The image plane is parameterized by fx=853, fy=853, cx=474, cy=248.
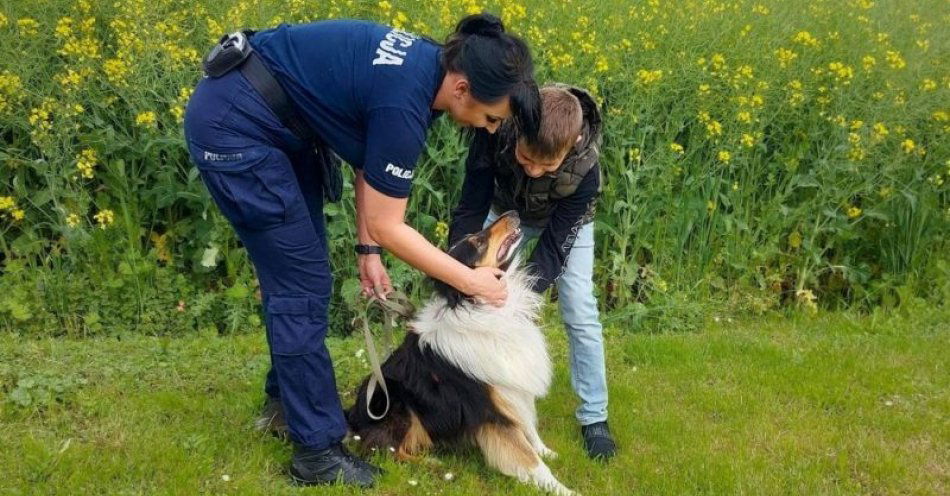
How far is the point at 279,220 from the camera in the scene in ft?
9.68

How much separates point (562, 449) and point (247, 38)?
2.15 m

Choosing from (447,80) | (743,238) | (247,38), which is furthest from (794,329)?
(247,38)

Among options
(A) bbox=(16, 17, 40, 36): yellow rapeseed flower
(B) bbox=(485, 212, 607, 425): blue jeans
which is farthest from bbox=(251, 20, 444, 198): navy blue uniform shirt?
(A) bbox=(16, 17, 40, 36): yellow rapeseed flower

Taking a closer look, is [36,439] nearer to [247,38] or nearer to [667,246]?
[247,38]

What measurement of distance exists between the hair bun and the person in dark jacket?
0.41 metres

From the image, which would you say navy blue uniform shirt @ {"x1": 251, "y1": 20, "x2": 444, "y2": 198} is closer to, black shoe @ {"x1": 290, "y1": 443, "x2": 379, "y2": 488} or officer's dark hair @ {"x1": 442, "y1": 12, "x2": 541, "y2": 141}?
officer's dark hair @ {"x1": 442, "y1": 12, "x2": 541, "y2": 141}

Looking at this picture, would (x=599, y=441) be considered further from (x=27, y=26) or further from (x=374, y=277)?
(x=27, y=26)

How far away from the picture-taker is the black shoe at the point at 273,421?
366 cm

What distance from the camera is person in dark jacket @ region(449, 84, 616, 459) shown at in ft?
10.2

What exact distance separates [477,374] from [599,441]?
0.77 metres

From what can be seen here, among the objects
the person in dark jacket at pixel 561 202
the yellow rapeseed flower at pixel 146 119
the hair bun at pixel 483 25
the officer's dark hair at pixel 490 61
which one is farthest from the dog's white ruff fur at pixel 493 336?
the yellow rapeseed flower at pixel 146 119

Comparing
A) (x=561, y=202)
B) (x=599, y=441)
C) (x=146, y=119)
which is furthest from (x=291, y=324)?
(x=146, y=119)

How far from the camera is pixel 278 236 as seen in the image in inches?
117

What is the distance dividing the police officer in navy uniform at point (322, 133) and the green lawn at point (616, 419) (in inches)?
23.3
